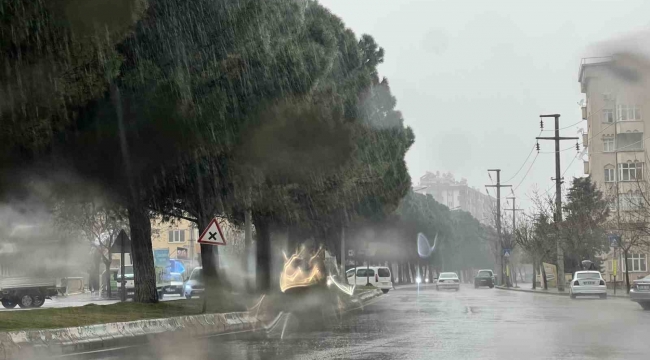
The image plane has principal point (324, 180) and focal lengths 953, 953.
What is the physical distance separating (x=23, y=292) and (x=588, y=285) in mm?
26755

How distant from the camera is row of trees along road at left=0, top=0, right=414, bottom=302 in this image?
57.0 ft

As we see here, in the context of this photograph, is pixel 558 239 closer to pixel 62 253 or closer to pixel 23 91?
pixel 62 253

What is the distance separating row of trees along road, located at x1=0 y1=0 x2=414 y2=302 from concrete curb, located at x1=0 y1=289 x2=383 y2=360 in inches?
143

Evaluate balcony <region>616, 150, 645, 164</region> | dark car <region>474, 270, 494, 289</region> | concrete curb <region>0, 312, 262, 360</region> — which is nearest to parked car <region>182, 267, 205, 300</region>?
concrete curb <region>0, 312, 262, 360</region>

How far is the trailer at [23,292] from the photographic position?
40.9 metres

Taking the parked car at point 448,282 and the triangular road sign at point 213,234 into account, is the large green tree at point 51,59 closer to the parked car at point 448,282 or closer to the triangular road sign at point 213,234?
the triangular road sign at point 213,234

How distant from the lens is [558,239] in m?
61.7

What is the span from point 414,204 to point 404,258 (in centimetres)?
732

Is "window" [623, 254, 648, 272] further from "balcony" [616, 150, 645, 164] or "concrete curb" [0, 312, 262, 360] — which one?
"concrete curb" [0, 312, 262, 360]

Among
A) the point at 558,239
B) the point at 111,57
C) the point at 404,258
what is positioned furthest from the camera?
the point at 404,258

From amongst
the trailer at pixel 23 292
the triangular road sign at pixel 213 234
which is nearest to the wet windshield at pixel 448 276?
the trailer at pixel 23 292

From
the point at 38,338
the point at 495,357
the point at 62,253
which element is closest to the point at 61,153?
the point at 38,338

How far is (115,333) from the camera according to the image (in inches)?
757

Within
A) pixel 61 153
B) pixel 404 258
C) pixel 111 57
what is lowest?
pixel 404 258
